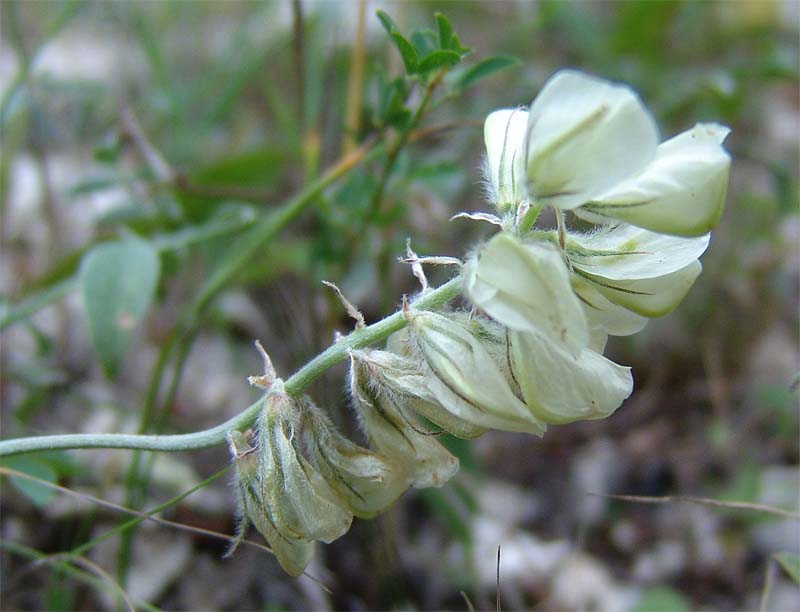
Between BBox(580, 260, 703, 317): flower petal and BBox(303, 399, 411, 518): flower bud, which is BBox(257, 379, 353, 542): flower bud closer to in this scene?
BBox(303, 399, 411, 518): flower bud

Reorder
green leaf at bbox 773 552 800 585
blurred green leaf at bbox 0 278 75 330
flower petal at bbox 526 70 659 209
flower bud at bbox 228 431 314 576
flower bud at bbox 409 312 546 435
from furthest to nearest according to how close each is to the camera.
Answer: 1. blurred green leaf at bbox 0 278 75 330
2. green leaf at bbox 773 552 800 585
3. flower bud at bbox 228 431 314 576
4. flower bud at bbox 409 312 546 435
5. flower petal at bbox 526 70 659 209

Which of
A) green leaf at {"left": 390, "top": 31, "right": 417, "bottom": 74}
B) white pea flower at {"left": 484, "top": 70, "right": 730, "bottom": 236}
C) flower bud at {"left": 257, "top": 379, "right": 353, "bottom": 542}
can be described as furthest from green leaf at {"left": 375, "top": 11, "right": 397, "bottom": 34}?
flower bud at {"left": 257, "top": 379, "right": 353, "bottom": 542}

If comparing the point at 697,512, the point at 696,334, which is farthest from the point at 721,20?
the point at 697,512

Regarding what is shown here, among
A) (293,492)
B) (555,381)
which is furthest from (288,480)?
(555,381)

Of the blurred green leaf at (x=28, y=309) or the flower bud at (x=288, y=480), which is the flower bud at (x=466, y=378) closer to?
the flower bud at (x=288, y=480)

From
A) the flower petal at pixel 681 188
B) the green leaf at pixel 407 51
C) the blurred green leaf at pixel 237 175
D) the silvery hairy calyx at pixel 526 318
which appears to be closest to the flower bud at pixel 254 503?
the silvery hairy calyx at pixel 526 318

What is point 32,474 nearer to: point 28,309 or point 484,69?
point 28,309
